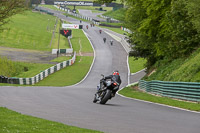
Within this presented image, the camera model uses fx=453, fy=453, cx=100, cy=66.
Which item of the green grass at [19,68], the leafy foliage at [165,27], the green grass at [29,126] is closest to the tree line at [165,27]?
the leafy foliage at [165,27]

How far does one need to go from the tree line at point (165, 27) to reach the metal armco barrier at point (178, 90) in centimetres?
436

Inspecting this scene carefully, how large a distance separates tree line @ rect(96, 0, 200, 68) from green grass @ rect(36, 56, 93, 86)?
9.80m

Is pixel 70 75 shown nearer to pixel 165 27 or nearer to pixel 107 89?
pixel 165 27

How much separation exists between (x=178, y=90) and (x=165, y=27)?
46.8 ft

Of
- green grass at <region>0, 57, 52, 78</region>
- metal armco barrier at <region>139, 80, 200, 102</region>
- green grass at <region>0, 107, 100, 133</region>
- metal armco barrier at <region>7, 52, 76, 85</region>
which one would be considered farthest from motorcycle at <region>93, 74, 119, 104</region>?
green grass at <region>0, 57, 52, 78</region>

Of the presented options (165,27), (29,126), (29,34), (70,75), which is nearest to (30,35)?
(29,34)

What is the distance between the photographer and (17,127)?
31.8 feet

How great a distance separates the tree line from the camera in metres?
31.5

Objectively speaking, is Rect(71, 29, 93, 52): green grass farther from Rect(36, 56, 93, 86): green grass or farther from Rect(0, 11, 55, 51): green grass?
Rect(36, 56, 93, 86): green grass

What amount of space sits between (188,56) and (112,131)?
2175cm

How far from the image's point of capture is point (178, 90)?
2323 centimetres

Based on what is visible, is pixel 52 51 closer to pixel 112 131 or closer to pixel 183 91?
pixel 183 91

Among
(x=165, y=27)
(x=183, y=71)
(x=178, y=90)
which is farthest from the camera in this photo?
(x=165, y=27)

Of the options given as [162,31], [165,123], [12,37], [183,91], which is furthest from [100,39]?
[165,123]
